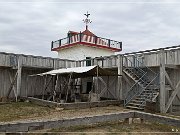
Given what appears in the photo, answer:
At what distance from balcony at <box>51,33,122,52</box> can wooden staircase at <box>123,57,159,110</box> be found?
1008 cm

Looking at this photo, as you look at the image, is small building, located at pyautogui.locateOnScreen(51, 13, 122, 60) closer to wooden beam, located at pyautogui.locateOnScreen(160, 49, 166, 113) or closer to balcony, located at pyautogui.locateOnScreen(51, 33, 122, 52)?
balcony, located at pyautogui.locateOnScreen(51, 33, 122, 52)

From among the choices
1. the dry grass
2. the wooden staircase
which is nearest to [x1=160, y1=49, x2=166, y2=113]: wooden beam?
the wooden staircase

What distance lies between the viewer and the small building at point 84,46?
26719 mm

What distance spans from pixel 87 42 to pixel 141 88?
38.7ft

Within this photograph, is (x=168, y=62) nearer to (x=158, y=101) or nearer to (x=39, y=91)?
(x=158, y=101)

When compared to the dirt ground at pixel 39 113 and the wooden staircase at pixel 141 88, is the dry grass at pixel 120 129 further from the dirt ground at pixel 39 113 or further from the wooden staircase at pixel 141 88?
the wooden staircase at pixel 141 88

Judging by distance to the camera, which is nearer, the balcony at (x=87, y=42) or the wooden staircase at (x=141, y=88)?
the wooden staircase at (x=141, y=88)

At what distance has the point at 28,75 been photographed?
2238 cm

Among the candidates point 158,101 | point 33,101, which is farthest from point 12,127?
point 33,101

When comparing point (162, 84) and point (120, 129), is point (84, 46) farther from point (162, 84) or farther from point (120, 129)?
point (120, 129)

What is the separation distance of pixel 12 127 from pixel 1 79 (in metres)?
15.4

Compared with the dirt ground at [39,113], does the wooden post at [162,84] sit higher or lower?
higher

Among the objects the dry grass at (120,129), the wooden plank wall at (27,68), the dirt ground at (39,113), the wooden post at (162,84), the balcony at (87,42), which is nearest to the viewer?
the dry grass at (120,129)

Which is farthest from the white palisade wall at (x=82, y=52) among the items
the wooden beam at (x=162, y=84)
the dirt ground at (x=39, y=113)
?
the wooden beam at (x=162, y=84)
